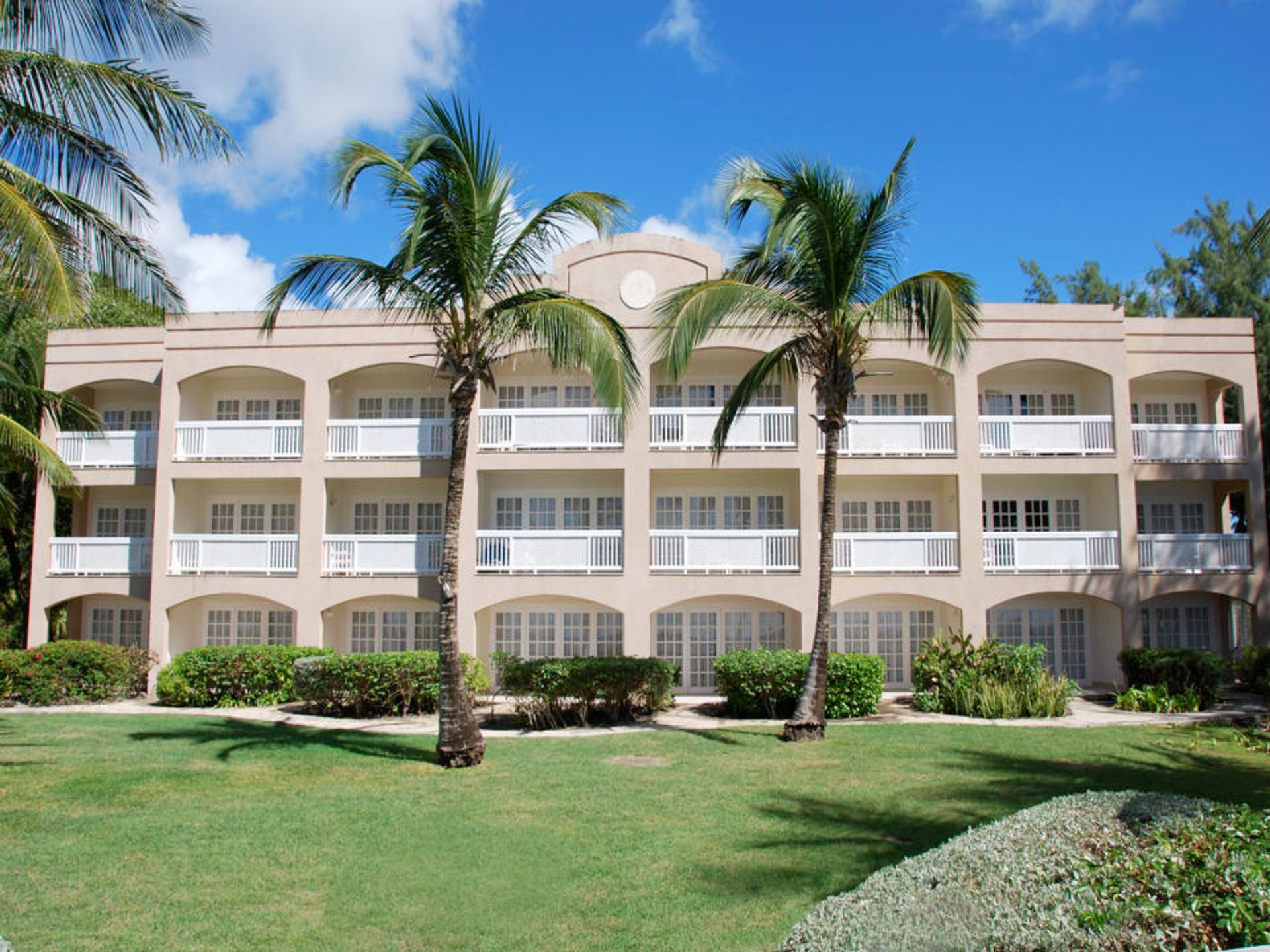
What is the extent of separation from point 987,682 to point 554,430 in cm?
1011

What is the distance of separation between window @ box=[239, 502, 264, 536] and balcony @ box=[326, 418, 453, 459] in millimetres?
3283

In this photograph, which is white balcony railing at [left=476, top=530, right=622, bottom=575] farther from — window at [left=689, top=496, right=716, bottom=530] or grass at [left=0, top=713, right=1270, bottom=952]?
grass at [left=0, top=713, right=1270, bottom=952]

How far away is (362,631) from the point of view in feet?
78.2

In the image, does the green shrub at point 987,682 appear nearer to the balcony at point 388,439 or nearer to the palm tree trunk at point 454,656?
Answer: the palm tree trunk at point 454,656

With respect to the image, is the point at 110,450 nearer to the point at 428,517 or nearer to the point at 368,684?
the point at 428,517

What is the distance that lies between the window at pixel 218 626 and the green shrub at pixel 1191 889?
21.8 m

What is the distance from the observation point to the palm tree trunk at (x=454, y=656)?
44.1ft

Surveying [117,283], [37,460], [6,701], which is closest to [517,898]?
[117,283]

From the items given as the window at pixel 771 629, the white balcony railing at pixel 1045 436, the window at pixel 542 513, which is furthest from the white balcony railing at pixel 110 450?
the white balcony railing at pixel 1045 436

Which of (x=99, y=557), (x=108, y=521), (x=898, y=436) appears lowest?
(x=99, y=557)

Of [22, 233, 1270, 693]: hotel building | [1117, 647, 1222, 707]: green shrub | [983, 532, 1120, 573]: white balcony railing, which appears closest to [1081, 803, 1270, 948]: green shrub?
[1117, 647, 1222, 707]: green shrub

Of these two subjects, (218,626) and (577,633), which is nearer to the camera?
(577,633)

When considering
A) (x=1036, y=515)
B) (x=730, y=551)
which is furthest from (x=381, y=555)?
(x=1036, y=515)

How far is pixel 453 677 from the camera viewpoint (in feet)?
44.7
